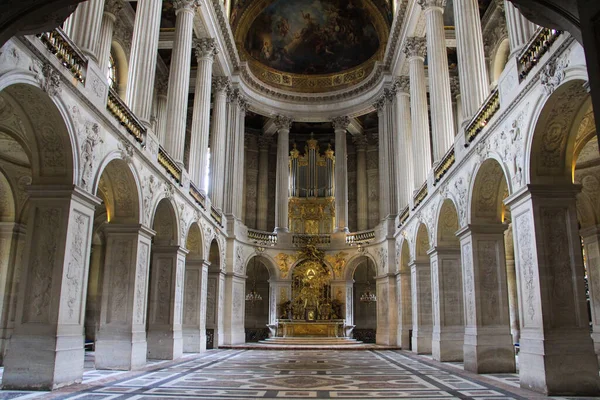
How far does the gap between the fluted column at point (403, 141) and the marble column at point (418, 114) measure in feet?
3.91

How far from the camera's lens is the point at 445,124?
1830 centimetres

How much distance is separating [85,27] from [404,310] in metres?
17.3

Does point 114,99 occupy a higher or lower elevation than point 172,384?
higher

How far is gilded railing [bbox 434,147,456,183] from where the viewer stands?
16.0m

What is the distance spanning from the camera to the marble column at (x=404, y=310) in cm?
2327

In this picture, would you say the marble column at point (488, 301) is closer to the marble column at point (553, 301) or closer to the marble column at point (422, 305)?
the marble column at point (553, 301)

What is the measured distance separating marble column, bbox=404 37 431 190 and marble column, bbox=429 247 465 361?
16.7 ft

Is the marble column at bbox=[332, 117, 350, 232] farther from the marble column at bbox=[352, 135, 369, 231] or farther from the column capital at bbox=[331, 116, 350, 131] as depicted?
the marble column at bbox=[352, 135, 369, 231]

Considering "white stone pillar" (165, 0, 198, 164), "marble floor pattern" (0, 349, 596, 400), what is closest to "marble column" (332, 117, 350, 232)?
"white stone pillar" (165, 0, 198, 164)

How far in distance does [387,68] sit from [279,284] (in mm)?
12945

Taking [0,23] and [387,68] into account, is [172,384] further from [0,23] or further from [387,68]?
[387,68]

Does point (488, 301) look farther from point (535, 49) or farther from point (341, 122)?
point (341, 122)

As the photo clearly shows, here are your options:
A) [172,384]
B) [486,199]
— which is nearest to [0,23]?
[172,384]

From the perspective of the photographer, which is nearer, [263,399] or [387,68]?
[263,399]
